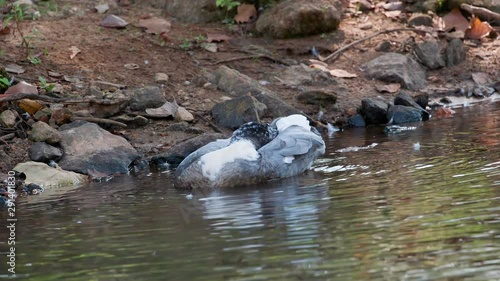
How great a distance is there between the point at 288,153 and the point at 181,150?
64.9 inches

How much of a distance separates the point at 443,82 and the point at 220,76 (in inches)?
131

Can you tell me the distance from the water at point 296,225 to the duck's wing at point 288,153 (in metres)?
0.13

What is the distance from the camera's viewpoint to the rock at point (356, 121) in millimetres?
11422

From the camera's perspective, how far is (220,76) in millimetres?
11961

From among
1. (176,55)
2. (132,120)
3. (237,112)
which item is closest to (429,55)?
(176,55)

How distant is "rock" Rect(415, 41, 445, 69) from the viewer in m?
13.7

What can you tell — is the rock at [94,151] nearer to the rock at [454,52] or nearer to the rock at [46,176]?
the rock at [46,176]

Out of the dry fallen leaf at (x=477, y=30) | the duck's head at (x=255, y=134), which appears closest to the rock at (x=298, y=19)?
the dry fallen leaf at (x=477, y=30)

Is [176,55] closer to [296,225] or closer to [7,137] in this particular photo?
[7,137]

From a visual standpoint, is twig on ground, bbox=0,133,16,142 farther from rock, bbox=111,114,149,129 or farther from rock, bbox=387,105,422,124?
rock, bbox=387,105,422,124

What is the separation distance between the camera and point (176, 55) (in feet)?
41.2

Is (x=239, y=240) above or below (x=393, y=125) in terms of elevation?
above

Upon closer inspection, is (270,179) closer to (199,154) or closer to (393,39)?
(199,154)

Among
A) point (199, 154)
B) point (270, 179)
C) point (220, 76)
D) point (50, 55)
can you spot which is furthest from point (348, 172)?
point (50, 55)
